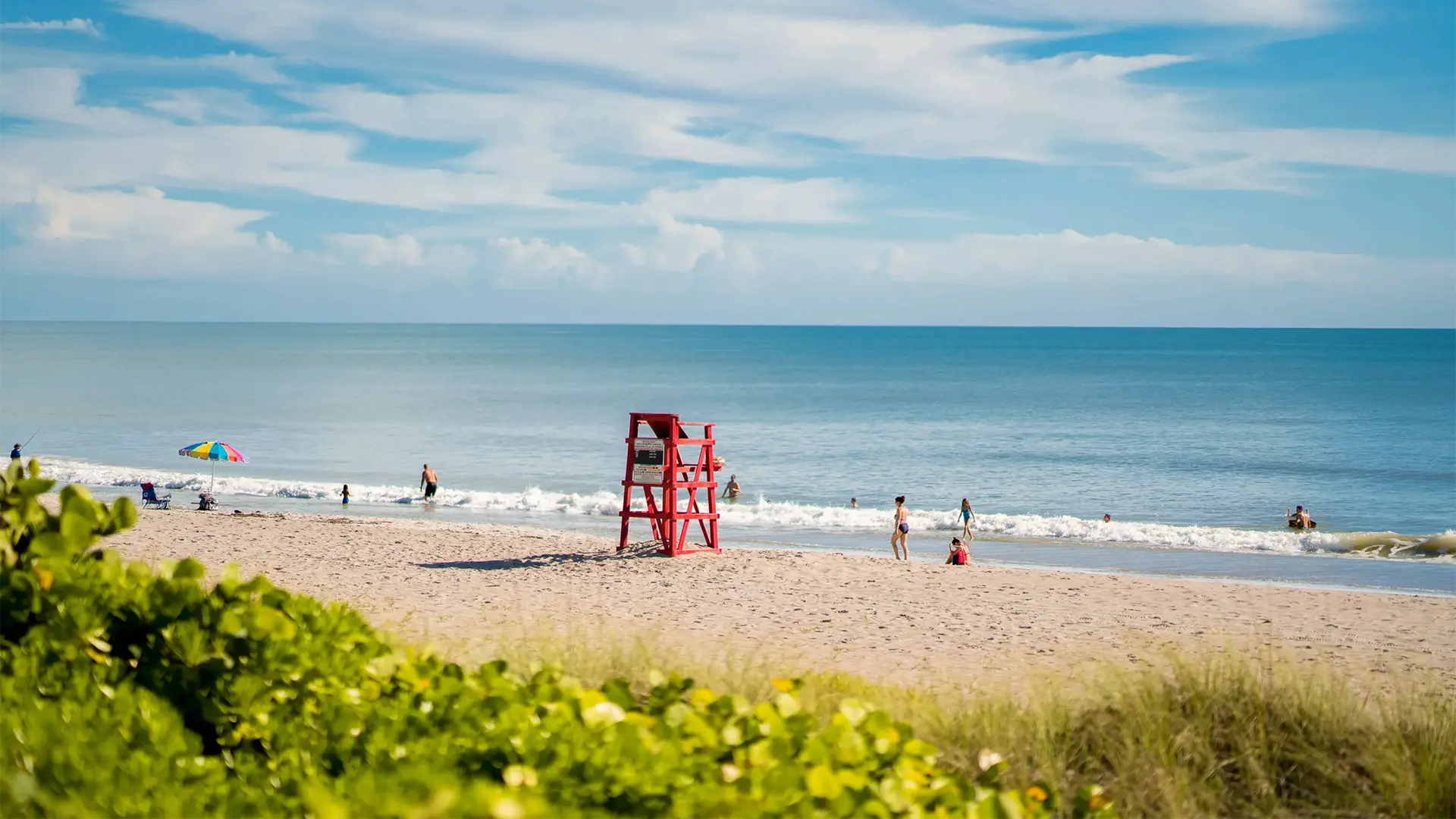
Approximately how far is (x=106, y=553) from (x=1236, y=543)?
26957 mm

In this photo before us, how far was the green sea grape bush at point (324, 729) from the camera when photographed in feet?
8.43

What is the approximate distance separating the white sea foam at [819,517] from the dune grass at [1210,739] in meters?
22.5

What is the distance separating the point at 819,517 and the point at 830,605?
624 inches

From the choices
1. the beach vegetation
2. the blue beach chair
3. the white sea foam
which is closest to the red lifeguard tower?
the white sea foam

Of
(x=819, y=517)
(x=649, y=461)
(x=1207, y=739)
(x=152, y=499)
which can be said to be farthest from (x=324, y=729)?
(x=819, y=517)

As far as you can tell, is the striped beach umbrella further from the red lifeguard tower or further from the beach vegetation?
the beach vegetation

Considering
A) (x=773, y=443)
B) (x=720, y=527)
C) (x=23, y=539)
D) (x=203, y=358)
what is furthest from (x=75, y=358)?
(x=23, y=539)

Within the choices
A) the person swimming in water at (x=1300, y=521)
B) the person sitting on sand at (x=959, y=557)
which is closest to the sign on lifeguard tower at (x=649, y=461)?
the person sitting on sand at (x=959, y=557)

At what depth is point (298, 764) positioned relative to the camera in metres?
3.26

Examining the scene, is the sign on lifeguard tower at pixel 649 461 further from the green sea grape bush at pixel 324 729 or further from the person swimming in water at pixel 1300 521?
the person swimming in water at pixel 1300 521

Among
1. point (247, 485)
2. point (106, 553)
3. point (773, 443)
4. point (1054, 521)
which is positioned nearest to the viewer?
point (106, 553)

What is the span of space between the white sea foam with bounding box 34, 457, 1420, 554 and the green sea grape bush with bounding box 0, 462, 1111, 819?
2462cm

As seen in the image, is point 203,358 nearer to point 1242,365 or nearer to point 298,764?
point 1242,365

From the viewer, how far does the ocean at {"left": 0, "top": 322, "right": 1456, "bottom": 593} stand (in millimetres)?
27752
